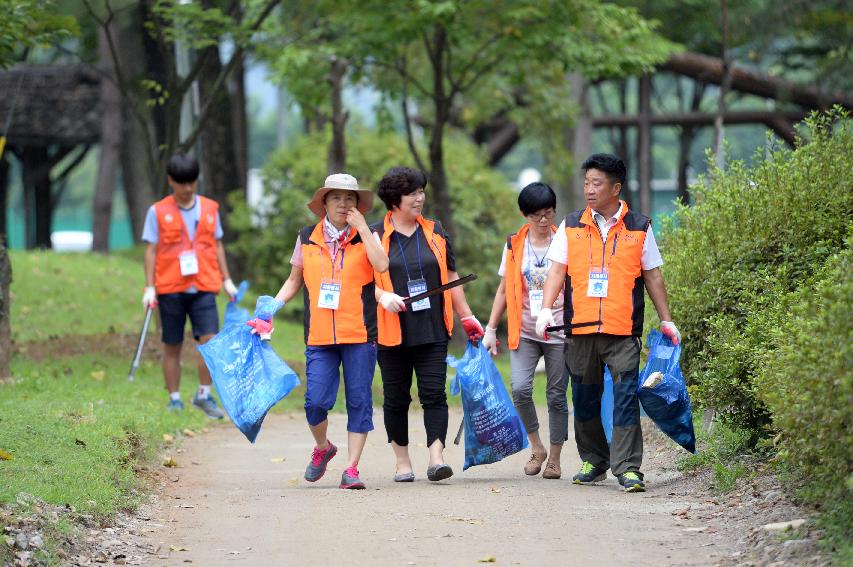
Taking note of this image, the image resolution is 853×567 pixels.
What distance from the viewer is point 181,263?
12055mm

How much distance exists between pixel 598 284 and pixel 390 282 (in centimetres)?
125

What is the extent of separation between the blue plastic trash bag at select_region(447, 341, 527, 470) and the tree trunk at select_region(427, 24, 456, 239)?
878 cm

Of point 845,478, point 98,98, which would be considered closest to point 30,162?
point 98,98

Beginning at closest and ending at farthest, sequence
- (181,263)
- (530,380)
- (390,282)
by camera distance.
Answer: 1. (390,282)
2. (530,380)
3. (181,263)

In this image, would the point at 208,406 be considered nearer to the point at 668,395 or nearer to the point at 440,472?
the point at 440,472

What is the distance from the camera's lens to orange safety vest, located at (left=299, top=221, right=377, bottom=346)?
881cm

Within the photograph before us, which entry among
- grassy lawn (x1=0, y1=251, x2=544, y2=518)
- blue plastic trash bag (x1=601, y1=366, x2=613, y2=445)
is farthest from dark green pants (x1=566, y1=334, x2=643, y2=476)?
grassy lawn (x1=0, y1=251, x2=544, y2=518)

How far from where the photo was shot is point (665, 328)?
859cm

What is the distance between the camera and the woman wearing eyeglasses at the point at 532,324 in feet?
31.0

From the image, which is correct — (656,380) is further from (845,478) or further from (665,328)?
(845,478)

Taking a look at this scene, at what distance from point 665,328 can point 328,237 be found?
2.02 m

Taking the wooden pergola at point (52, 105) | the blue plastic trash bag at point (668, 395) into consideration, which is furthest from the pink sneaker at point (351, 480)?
the wooden pergola at point (52, 105)

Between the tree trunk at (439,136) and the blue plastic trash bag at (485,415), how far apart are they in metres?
8.78

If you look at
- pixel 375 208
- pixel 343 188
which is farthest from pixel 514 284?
pixel 375 208
